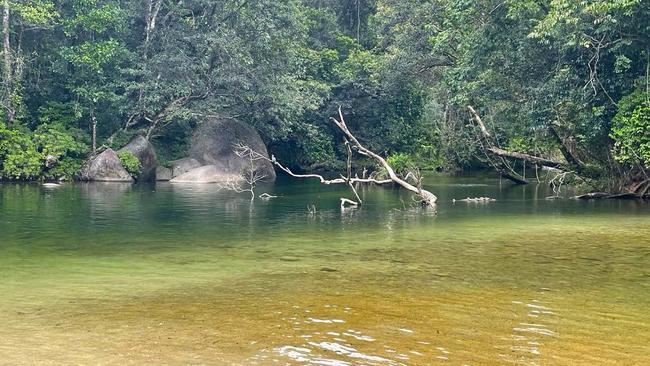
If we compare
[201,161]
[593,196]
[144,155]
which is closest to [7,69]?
[144,155]

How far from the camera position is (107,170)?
36.0 metres

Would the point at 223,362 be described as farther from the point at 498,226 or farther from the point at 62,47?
the point at 62,47

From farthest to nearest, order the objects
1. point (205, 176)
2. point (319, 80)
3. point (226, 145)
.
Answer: point (319, 80) → point (226, 145) → point (205, 176)

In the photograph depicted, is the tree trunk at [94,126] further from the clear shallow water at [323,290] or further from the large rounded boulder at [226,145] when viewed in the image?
the clear shallow water at [323,290]

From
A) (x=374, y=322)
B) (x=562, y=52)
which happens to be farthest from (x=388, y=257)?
(x=562, y=52)

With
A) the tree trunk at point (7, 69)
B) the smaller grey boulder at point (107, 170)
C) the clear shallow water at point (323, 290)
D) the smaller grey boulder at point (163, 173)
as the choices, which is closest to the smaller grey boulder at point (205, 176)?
the smaller grey boulder at point (163, 173)

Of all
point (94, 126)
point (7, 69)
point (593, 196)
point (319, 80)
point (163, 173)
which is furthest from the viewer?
point (319, 80)

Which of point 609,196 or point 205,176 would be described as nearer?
point 609,196

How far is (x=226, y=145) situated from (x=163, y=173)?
4.20 m

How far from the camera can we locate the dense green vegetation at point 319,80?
23.4 meters

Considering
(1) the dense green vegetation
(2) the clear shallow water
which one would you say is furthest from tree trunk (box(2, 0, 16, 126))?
(2) the clear shallow water

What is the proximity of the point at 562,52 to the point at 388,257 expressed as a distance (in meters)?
14.4

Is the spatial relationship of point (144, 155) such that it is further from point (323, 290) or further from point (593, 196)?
point (323, 290)

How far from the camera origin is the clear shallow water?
6.67m
